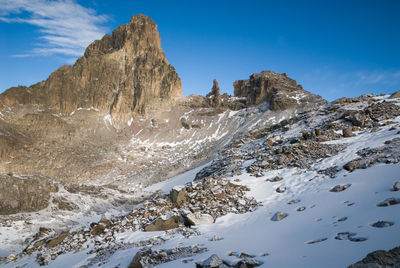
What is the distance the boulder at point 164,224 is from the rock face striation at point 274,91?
8147 centimetres

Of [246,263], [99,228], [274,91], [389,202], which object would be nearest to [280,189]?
[389,202]

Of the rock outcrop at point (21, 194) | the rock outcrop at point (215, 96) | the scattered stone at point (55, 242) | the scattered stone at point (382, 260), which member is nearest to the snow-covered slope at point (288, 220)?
the scattered stone at point (55, 242)

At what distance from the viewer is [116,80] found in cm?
11294

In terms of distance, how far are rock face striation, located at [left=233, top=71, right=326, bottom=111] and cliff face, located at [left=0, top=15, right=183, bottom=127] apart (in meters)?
34.5

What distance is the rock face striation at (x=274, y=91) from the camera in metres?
86.1

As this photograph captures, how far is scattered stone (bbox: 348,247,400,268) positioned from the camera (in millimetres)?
3881

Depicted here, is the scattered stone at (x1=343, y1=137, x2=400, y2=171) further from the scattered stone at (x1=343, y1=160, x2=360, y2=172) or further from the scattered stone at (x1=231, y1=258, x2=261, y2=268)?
the scattered stone at (x1=231, y1=258, x2=261, y2=268)

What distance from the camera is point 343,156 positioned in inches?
589

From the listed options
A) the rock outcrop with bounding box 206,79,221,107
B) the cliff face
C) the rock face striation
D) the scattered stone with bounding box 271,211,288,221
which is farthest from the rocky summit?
the cliff face

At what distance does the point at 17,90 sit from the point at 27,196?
Result: 99984 mm

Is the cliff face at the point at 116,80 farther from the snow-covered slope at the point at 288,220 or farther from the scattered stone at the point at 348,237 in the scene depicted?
the scattered stone at the point at 348,237

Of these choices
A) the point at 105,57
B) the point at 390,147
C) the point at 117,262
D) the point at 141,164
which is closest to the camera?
the point at 117,262

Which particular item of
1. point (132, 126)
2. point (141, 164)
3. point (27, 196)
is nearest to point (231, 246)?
point (27, 196)

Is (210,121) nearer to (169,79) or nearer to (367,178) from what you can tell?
(169,79)
